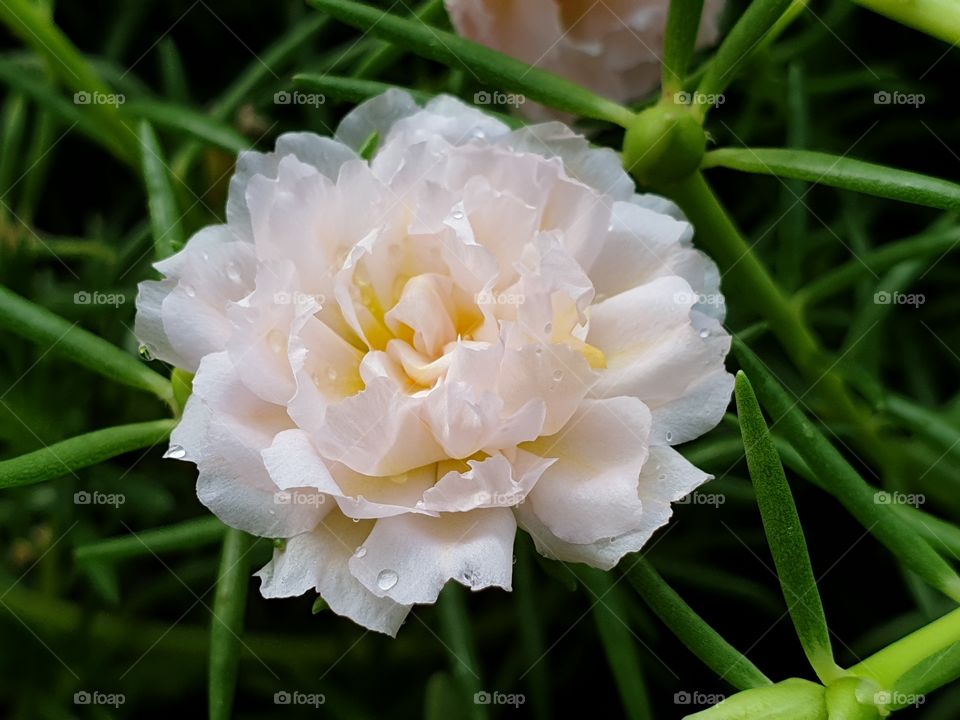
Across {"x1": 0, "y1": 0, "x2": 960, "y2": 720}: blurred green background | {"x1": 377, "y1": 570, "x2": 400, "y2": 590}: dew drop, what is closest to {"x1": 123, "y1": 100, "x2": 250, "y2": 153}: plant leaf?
{"x1": 0, "y1": 0, "x2": 960, "y2": 720}: blurred green background

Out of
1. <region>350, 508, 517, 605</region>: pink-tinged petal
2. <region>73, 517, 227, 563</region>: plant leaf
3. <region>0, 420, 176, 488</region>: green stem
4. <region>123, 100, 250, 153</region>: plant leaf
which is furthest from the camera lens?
<region>123, 100, 250, 153</region>: plant leaf

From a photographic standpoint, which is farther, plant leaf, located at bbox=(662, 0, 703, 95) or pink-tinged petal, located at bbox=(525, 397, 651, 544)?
plant leaf, located at bbox=(662, 0, 703, 95)

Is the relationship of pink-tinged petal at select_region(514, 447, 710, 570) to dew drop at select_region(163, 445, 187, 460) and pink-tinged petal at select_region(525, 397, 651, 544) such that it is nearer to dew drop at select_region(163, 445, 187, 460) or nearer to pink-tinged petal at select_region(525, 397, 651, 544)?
pink-tinged petal at select_region(525, 397, 651, 544)

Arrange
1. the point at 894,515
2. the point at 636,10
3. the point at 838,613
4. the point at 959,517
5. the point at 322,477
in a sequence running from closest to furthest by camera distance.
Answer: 1. the point at 322,477
2. the point at 894,515
3. the point at 636,10
4. the point at 959,517
5. the point at 838,613

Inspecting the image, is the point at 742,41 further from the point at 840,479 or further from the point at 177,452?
the point at 177,452

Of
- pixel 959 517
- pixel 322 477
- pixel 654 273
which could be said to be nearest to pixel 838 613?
pixel 959 517

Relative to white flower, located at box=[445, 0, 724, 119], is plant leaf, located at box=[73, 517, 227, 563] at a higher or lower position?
lower

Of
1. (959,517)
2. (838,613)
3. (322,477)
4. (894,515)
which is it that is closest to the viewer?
(322,477)

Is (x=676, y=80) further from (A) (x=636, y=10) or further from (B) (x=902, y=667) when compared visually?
(B) (x=902, y=667)
